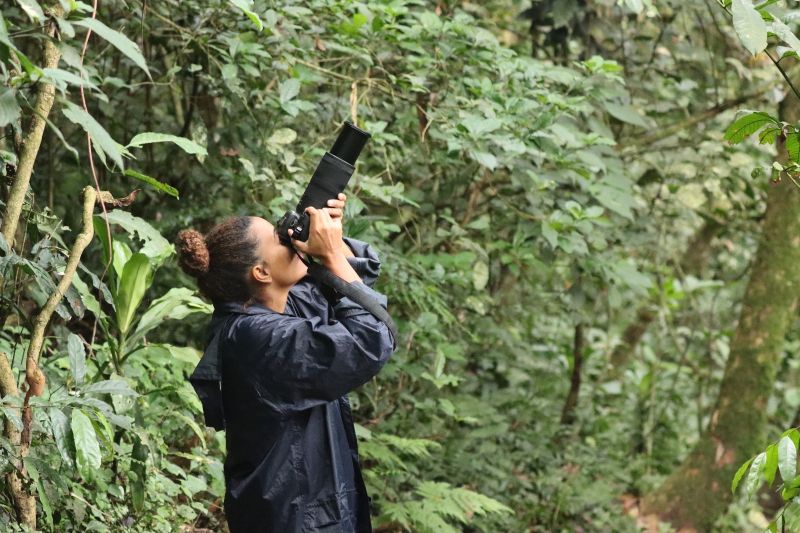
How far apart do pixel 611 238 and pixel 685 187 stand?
1.89ft

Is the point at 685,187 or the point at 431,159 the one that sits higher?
the point at 431,159

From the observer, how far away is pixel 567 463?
19.3ft

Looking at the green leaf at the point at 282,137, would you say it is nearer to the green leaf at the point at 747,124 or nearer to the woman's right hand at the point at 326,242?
the woman's right hand at the point at 326,242

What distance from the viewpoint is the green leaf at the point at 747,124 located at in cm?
237

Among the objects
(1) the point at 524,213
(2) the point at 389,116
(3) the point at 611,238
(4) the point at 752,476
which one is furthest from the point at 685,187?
(4) the point at 752,476

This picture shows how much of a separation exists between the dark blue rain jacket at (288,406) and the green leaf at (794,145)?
3.57 ft

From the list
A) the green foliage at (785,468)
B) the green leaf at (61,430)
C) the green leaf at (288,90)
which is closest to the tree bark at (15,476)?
the green leaf at (61,430)

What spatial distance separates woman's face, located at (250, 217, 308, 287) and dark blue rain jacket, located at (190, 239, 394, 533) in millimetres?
104

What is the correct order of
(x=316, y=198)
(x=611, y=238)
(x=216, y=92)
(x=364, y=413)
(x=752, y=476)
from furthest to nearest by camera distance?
1. (x=611, y=238)
2. (x=364, y=413)
3. (x=216, y=92)
4. (x=316, y=198)
5. (x=752, y=476)

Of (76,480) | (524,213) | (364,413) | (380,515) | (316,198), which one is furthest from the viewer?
(364,413)

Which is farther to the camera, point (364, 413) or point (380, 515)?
point (364, 413)

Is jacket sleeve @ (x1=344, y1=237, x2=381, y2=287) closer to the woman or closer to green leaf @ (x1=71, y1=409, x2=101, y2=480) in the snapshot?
the woman

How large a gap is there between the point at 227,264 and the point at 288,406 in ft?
1.36

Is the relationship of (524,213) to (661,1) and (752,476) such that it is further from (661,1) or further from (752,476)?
A: (752,476)
